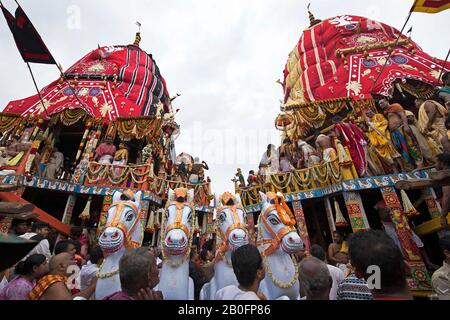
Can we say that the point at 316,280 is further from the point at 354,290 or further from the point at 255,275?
the point at 354,290

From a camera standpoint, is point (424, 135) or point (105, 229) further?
point (424, 135)

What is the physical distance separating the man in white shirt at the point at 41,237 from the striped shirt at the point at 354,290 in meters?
4.32

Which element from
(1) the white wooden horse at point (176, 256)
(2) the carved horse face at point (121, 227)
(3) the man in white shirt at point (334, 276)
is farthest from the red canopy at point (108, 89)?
(3) the man in white shirt at point (334, 276)

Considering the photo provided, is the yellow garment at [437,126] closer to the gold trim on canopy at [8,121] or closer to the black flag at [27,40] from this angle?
the black flag at [27,40]

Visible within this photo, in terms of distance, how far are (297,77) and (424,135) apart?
878 centimetres

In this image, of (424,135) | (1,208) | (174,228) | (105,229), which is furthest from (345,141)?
(1,208)

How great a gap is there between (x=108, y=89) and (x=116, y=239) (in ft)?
44.1

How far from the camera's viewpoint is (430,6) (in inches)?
226

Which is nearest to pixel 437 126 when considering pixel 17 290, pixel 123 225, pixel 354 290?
pixel 354 290

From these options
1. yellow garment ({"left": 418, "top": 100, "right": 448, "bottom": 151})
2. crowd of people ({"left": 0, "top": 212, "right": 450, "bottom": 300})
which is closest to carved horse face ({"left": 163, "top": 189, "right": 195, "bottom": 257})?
crowd of people ({"left": 0, "top": 212, "right": 450, "bottom": 300})

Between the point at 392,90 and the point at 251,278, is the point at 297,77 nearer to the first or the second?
the point at 392,90

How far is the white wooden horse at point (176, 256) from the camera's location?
2912 mm

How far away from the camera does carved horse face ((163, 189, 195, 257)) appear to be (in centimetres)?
293
